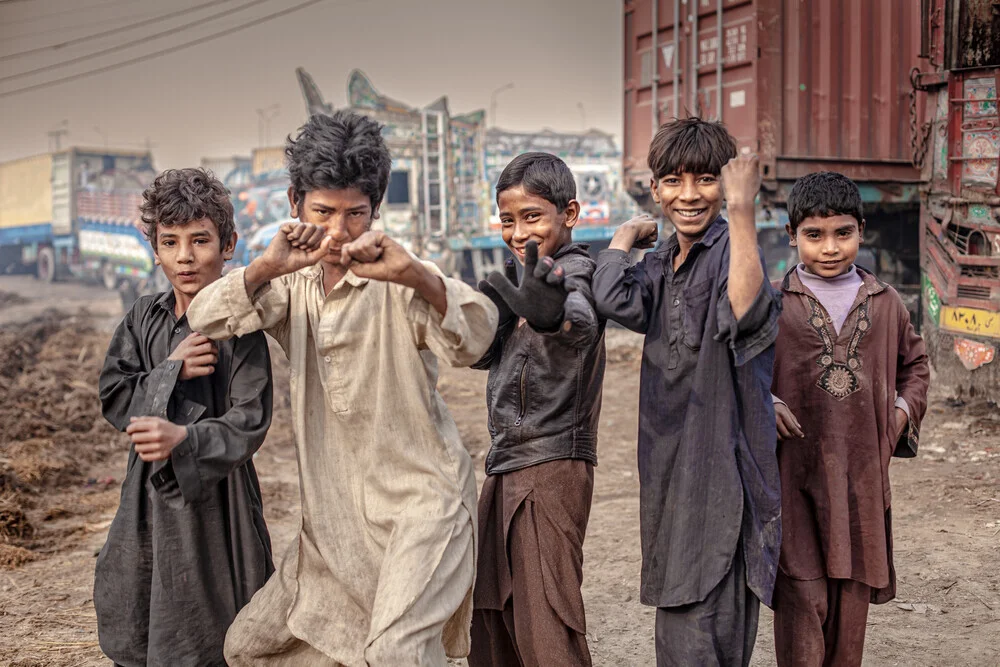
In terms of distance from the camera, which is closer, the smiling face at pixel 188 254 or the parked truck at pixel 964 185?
the smiling face at pixel 188 254

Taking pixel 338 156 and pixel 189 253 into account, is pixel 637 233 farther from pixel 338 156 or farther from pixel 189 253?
pixel 189 253

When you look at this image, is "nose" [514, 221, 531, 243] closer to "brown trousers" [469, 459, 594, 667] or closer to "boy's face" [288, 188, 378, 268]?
"boy's face" [288, 188, 378, 268]

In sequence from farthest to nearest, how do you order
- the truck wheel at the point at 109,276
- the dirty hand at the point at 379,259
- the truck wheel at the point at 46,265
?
the truck wheel at the point at 46,265, the truck wheel at the point at 109,276, the dirty hand at the point at 379,259

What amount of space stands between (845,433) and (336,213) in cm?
156

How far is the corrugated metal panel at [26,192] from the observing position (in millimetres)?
23781

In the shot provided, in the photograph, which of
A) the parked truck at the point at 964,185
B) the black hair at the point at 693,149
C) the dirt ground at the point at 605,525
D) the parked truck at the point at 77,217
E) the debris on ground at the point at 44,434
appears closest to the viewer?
the black hair at the point at 693,149

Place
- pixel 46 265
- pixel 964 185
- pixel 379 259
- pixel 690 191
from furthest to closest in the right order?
pixel 46 265 → pixel 964 185 → pixel 690 191 → pixel 379 259

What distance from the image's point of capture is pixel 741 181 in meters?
2.15

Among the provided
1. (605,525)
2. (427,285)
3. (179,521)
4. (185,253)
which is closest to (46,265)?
(605,525)

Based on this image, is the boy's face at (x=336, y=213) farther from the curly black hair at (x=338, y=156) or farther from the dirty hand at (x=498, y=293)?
the dirty hand at (x=498, y=293)

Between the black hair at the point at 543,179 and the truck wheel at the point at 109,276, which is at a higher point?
the black hair at the point at 543,179

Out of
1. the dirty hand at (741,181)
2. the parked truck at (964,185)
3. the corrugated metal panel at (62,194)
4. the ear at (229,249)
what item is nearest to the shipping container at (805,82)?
the parked truck at (964,185)

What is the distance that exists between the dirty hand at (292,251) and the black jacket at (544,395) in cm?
60

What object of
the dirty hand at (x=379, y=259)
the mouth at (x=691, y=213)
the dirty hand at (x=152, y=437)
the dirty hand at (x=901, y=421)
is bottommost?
the dirty hand at (x=901, y=421)
